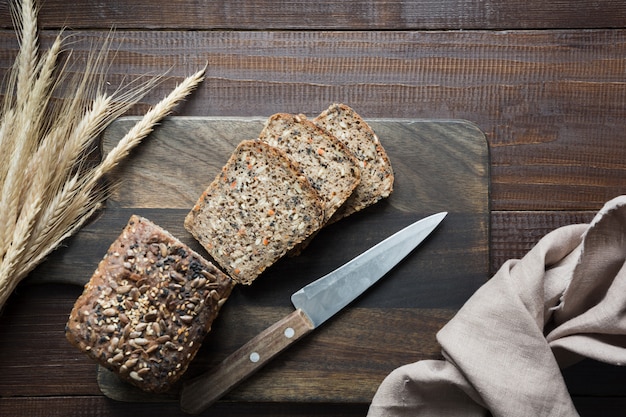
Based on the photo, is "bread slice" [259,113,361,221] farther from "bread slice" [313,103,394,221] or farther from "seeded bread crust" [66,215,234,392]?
"seeded bread crust" [66,215,234,392]

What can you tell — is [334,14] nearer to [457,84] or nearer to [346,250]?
[457,84]

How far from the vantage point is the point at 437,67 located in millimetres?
2367

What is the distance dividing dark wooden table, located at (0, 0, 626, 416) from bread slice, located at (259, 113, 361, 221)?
178mm

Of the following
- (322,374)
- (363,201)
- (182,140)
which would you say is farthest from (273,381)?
(182,140)

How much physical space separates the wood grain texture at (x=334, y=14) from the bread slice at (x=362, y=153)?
42cm

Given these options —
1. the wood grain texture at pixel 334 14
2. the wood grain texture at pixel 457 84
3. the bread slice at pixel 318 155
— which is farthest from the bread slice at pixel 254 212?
the wood grain texture at pixel 334 14

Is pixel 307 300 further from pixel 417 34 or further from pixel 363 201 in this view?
pixel 417 34

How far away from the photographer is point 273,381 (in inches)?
87.8

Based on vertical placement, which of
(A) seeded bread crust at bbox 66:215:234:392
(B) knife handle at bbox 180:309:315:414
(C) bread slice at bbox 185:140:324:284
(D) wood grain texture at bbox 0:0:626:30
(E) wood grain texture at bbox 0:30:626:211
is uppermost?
(D) wood grain texture at bbox 0:0:626:30

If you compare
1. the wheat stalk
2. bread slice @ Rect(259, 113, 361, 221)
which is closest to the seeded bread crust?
the wheat stalk

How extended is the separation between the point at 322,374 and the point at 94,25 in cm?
168

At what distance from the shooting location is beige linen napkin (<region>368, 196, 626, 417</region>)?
2.03 meters

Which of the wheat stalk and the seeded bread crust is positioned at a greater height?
the wheat stalk

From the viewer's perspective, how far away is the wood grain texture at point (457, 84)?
2354 millimetres
